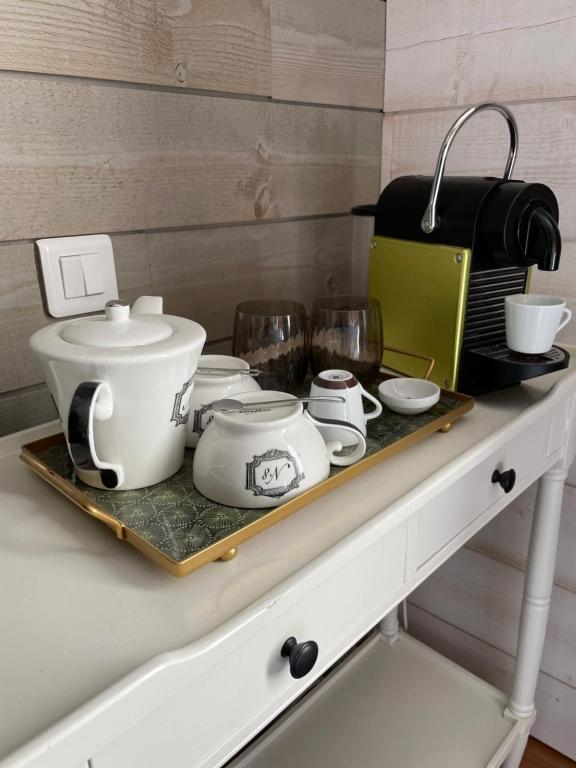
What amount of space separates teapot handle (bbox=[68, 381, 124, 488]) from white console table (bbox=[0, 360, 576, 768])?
76 mm

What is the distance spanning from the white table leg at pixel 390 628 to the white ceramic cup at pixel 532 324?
0.72 meters

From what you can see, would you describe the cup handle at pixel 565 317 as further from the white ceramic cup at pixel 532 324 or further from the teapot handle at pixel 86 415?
the teapot handle at pixel 86 415

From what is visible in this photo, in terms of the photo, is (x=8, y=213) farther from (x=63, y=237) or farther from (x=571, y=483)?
(x=571, y=483)

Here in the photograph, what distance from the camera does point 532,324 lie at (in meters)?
0.78

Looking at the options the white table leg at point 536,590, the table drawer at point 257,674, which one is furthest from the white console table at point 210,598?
the white table leg at point 536,590

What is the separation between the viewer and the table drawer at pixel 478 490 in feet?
2.20

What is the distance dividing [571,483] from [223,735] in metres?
0.86

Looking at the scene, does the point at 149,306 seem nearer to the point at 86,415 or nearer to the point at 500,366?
the point at 86,415

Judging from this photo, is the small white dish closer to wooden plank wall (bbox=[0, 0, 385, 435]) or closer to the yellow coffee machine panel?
the yellow coffee machine panel

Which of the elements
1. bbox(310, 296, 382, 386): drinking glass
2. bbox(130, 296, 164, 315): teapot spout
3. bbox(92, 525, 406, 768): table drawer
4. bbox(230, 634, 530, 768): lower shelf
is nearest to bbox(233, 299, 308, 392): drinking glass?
bbox(310, 296, 382, 386): drinking glass

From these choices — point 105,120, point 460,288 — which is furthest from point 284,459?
point 105,120

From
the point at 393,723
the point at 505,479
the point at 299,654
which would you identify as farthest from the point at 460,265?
the point at 393,723

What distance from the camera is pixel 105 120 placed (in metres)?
0.78

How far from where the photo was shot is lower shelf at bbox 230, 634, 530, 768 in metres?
1.05
